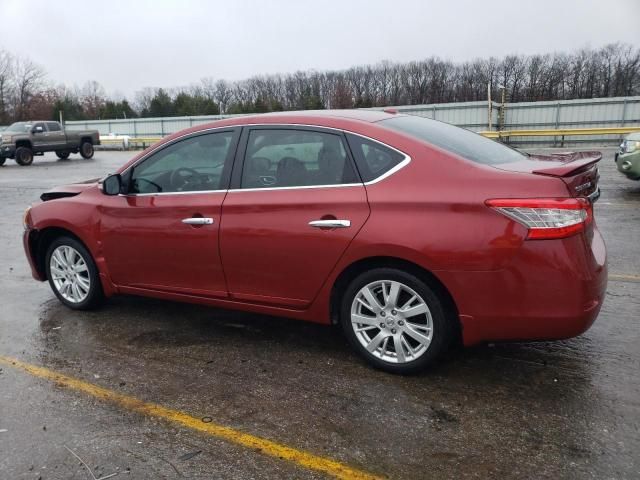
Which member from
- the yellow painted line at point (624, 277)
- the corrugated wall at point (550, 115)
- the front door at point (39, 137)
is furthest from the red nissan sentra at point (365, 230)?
the corrugated wall at point (550, 115)

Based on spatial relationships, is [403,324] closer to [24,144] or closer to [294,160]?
[294,160]

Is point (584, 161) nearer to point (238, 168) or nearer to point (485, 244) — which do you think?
point (485, 244)

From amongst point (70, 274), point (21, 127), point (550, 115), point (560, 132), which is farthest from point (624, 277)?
point (21, 127)

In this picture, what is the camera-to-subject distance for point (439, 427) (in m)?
2.95

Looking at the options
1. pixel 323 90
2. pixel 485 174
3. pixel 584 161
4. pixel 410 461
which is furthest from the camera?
pixel 323 90

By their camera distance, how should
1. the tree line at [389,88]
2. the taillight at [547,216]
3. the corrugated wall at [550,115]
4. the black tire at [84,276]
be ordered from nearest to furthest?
the taillight at [547,216], the black tire at [84,276], the corrugated wall at [550,115], the tree line at [389,88]

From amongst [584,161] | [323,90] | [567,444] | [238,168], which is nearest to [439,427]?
[567,444]

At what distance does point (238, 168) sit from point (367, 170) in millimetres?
993

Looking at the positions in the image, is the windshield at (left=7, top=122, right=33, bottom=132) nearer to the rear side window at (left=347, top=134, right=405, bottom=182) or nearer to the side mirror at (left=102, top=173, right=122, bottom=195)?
the side mirror at (left=102, top=173, right=122, bottom=195)

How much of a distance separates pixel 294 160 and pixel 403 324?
4.33ft

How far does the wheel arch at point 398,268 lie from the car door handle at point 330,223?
0.25 meters

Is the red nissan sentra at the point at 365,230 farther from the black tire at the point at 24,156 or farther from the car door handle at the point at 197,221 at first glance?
the black tire at the point at 24,156

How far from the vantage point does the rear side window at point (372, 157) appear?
11.3 ft

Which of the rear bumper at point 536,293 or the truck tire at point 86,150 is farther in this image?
the truck tire at point 86,150
